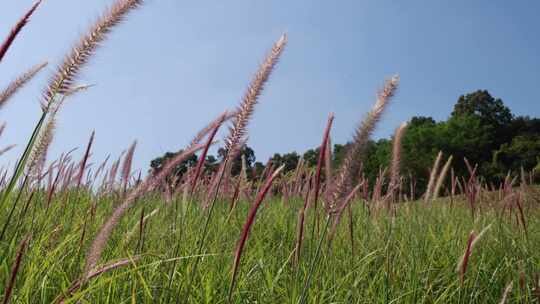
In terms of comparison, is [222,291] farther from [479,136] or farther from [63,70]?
[479,136]

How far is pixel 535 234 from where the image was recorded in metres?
5.36

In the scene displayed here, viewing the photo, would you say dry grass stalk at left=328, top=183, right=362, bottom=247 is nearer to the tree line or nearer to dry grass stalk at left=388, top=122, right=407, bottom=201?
dry grass stalk at left=388, top=122, right=407, bottom=201

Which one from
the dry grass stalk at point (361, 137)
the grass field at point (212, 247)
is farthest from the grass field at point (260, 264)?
the dry grass stalk at point (361, 137)

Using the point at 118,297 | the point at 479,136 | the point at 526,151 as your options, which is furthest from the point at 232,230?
the point at 479,136

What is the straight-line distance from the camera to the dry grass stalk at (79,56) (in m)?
1.53

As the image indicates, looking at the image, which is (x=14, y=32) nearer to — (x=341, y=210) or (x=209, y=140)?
(x=209, y=140)

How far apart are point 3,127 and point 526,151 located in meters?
44.1

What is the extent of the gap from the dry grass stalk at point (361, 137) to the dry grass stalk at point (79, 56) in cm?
75

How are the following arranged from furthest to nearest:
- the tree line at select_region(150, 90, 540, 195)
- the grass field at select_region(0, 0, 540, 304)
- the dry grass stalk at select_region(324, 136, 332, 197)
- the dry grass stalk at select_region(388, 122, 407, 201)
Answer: the tree line at select_region(150, 90, 540, 195), the dry grass stalk at select_region(388, 122, 407, 201), the dry grass stalk at select_region(324, 136, 332, 197), the grass field at select_region(0, 0, 540, 304)

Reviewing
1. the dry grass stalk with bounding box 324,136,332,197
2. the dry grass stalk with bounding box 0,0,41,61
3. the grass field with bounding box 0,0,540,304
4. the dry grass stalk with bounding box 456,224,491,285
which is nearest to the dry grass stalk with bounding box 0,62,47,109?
the grass field with bounding box 0,0,540,304

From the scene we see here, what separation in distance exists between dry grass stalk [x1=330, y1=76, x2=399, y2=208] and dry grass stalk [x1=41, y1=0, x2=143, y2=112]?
75 centimetres

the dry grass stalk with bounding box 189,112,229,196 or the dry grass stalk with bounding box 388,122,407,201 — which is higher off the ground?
the dry grass stalk with bounding box 388,122,407,201

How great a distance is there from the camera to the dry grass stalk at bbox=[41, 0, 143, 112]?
1.53 m

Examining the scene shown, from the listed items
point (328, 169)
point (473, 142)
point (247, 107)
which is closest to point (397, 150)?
point (328, 169)
